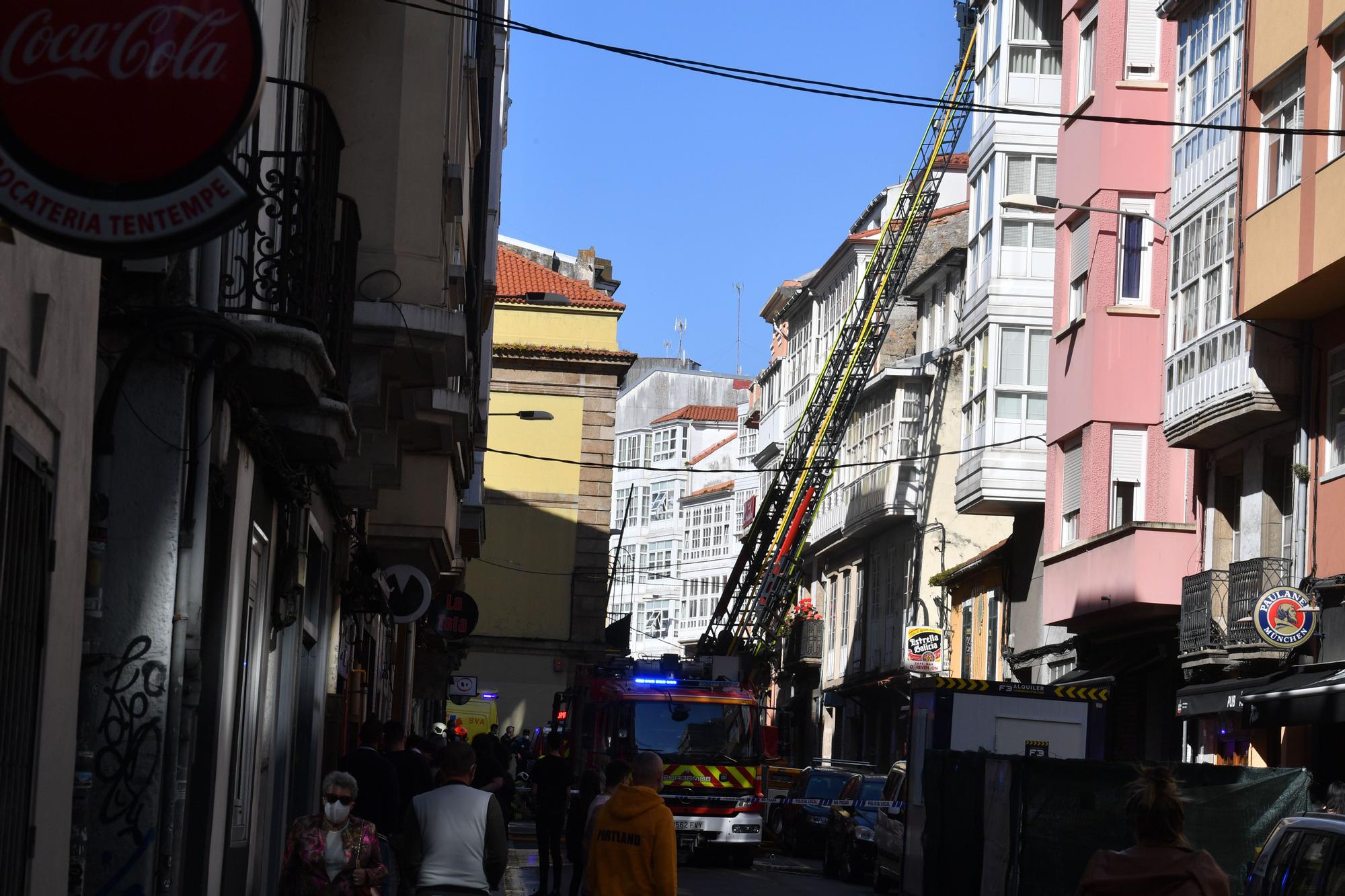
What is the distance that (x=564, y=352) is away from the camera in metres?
58.2

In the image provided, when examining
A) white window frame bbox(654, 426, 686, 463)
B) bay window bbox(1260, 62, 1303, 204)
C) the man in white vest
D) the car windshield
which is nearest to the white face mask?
the man in white vest

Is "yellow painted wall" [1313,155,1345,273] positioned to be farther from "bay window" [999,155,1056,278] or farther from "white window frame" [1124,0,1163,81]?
"bay window" [999,155,1056,278]

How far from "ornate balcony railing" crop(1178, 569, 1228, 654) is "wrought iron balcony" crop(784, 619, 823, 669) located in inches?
1472

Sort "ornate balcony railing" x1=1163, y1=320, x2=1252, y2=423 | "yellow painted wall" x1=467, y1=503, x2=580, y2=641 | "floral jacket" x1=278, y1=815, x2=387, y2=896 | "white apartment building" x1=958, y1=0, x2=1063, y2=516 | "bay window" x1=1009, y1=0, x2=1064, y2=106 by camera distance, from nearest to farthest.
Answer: "floral jacket" x1=278, y1=815, x2=387, y2=896 < "ornate balcony railing" x1=1163, y1=320, x2=1252, y2=423 < "white apartment building" x1=958, y1=0, x2=1063, y2=516 < "bay window" x1=1009, y1=0, x2=1064, y2=106 < "yellow painted wall" x1=467, y1=503, x2=580, y2=641

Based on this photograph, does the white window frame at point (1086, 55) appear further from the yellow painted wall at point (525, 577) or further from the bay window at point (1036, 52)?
the yellow painted wall at point (525, 577)

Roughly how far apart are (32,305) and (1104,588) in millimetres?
26085

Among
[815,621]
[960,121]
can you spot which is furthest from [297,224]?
[815,621]

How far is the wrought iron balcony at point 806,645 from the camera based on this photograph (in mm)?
66750

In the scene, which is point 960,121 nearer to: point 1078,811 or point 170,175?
point 1078,811

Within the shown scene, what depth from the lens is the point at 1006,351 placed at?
136 ft

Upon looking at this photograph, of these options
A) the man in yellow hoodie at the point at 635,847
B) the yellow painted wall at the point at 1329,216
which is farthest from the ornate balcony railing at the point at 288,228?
the yellow painted wall at the point at 1329,216

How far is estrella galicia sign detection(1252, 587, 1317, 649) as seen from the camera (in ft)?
79.2

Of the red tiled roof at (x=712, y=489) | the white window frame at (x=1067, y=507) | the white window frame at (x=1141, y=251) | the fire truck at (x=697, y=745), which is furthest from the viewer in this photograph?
the red tiled roof at (x=712, y=489)

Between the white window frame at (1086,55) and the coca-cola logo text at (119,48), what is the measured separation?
29.8 m
